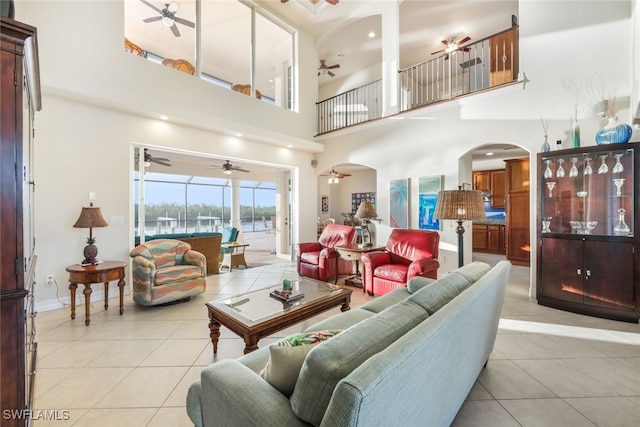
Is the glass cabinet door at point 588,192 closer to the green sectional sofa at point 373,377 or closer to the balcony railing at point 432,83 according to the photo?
the balcony railing at point 432,83

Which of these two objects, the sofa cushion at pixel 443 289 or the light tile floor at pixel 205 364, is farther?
the light tile floor at pixel 205 364

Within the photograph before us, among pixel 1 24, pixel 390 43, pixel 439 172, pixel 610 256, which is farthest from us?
pixel 390 43

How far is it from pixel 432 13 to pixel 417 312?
689cm

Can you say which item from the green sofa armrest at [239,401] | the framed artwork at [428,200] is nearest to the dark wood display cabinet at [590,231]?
the framed artwork at [428,200]

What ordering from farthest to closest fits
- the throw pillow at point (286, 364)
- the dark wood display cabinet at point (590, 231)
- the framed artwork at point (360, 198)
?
the framed artwork at point (360, 198), the dark wood display cabinet at point (590, 231), the throw pillow at point (286, 364)

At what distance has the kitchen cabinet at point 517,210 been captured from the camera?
5.88 metres

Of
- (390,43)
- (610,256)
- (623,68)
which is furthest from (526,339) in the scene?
(390,43)

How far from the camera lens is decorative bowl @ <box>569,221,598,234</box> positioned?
10.7ft

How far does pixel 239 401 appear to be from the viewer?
1023 millimetres

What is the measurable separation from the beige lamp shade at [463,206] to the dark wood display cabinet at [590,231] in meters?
1.65

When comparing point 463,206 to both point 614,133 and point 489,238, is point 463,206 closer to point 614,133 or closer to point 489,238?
point 614,133

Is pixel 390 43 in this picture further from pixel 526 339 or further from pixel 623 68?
pixel 526 339

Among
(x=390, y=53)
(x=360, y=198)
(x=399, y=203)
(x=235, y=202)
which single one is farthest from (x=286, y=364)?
(x=235, y=202)

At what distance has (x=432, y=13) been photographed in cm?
575
